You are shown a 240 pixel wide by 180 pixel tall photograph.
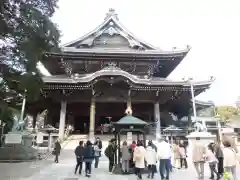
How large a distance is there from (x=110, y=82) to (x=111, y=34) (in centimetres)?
787

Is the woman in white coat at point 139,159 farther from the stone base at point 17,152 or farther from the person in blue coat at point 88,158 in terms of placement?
the stone base at point 17,152

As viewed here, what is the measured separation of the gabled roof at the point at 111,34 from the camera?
27.7m

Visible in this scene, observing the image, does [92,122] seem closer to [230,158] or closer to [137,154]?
[137,154]

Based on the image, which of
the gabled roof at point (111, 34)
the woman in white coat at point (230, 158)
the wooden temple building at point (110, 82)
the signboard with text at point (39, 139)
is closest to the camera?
the woman in white coat at point (230, 158)

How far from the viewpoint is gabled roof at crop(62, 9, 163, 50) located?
90.9 feet

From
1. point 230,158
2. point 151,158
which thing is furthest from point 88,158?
point 230,158

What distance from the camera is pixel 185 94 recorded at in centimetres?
2558

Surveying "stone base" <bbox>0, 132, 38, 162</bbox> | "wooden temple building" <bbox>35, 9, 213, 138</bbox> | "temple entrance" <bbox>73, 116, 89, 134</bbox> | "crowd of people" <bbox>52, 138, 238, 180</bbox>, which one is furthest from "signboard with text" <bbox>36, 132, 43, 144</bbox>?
"crowd of people" <bbox>52, 138, 238, 180</bbox>

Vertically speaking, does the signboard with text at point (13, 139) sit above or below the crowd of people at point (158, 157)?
above

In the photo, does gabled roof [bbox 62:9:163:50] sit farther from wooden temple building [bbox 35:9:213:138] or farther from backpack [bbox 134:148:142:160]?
backpack [bbox 134:148:142:160]

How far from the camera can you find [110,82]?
23.1 meters

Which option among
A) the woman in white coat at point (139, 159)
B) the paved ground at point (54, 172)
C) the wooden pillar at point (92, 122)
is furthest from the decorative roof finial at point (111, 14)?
the woman in white coat at point (139, 159)

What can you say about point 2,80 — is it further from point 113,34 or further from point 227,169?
point 113,34

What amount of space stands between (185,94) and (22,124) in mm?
15537
